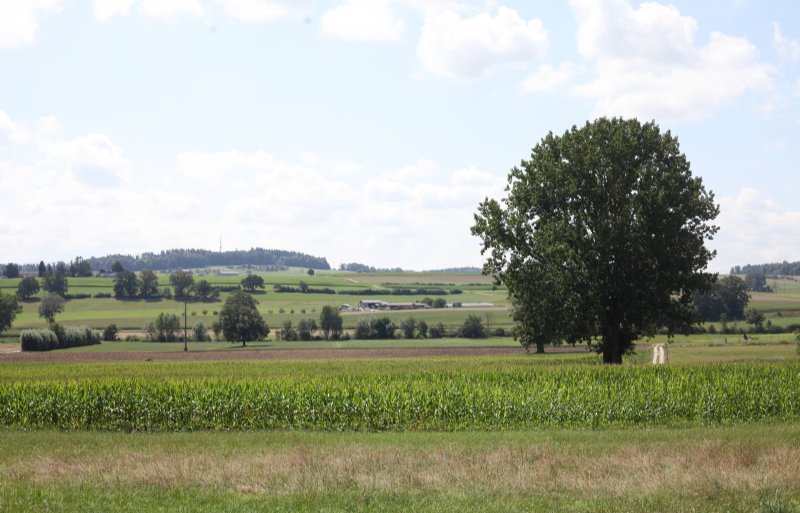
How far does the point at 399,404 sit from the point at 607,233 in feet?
73.0

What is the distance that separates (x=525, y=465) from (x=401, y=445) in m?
5.08

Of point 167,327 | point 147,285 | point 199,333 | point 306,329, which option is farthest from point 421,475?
point 147,285

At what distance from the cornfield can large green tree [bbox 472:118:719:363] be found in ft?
49.5

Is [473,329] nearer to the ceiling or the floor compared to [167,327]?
nearer to the floor

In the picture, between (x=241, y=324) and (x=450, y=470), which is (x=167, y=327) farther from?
(x=450, y=470)

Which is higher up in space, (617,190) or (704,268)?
(617,190)

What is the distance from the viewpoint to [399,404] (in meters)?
27.7

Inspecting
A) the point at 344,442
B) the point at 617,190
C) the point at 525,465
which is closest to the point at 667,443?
the point at 525,465

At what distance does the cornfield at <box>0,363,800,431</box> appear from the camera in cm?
2723

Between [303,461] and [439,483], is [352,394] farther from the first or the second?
[439,483]

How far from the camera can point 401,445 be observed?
21297 mm

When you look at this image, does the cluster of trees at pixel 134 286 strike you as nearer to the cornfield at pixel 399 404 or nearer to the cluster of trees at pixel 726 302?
the cluster of trees at pixel 726 302

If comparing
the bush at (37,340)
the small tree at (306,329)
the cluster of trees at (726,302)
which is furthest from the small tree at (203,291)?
the cluster of trees at (726,302)

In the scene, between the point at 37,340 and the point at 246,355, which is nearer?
the point at 246,355
